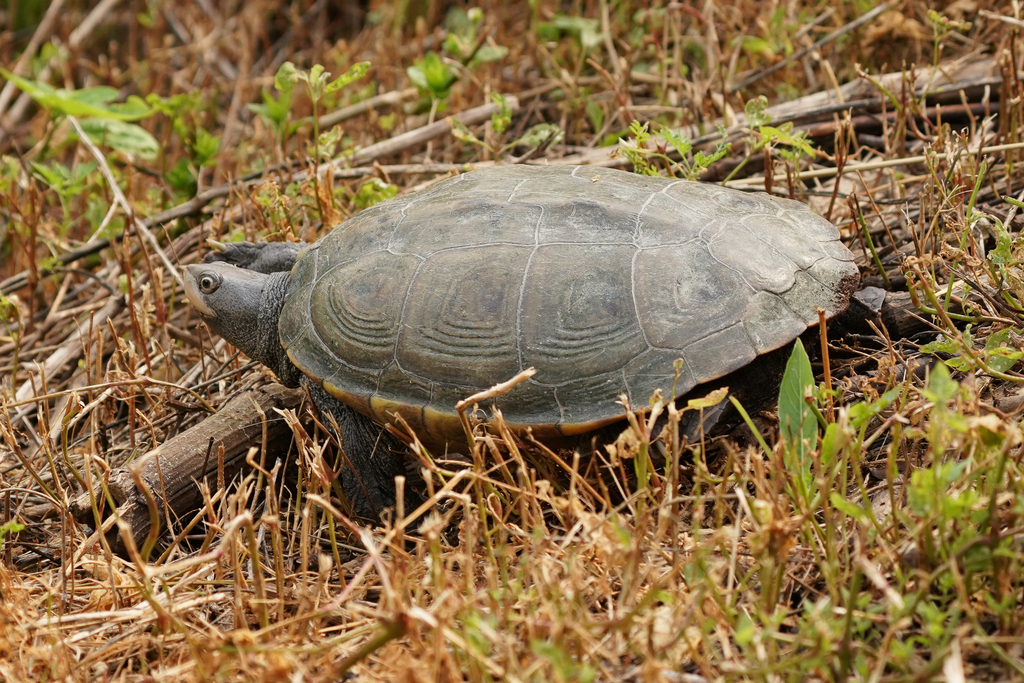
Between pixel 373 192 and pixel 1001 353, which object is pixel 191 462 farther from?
pixel 1001 353

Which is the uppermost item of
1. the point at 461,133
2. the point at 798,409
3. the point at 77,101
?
the point at 77,101

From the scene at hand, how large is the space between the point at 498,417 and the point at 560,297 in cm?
45

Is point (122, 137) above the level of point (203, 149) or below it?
above

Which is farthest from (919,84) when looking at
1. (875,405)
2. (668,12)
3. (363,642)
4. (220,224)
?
(363,642)

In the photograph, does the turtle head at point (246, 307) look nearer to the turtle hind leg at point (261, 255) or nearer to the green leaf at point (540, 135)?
the turtle hind leg at point (261, 255)

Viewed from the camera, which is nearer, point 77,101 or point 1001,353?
point 1001,353

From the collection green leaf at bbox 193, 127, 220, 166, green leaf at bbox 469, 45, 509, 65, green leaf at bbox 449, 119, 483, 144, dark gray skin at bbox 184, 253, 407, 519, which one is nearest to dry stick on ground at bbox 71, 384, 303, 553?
dark gray skin at bbox 184, 253, 407, 519

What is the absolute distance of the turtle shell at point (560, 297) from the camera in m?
2.39

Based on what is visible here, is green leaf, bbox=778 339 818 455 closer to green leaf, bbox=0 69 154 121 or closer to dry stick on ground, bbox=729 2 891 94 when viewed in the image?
dry stick on ground, bbox=729 2 891 94

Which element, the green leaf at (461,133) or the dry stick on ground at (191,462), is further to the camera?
the green leaf at (461,133)

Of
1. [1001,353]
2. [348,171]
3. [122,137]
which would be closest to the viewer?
[1001,353]

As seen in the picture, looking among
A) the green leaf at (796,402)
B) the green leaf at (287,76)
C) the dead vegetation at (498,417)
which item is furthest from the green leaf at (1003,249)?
the green leaf at (287,76)

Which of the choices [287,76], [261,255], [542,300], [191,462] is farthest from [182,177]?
[542,300]

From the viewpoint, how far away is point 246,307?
9.82ft
